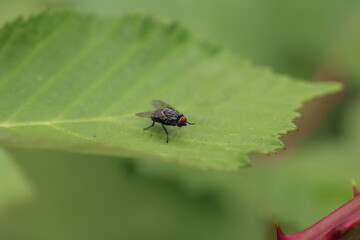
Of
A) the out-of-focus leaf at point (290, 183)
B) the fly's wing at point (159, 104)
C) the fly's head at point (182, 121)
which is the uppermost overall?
the out-of-focus leaf at point (290, 183)

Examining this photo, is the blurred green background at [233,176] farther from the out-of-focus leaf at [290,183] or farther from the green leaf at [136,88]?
the green leaf at [136,88]

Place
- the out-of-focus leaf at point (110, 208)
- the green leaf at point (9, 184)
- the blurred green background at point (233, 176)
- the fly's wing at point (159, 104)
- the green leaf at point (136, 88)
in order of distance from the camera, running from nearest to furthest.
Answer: the green leaf at point (136, 88) → the fly's wing at point (159, 104) → the green leaf at point (9, 184) → the blurred green background at point (233, 176) → the out-of-focus leaf at point (110, 208)

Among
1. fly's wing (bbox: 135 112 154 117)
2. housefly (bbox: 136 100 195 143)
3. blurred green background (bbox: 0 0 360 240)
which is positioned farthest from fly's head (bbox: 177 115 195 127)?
blurred green background (bbox: 0 0 360 240)

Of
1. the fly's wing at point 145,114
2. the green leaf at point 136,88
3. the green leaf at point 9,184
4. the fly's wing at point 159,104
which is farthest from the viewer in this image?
the green leaf at point 9,184

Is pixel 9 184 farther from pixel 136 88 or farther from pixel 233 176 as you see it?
pixel 233 176

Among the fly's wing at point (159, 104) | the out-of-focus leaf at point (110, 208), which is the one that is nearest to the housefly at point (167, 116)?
the fly's wing at point (159, 104)

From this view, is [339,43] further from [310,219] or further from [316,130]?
[310,219]

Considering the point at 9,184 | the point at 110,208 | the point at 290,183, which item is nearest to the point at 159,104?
the point at 9,184
